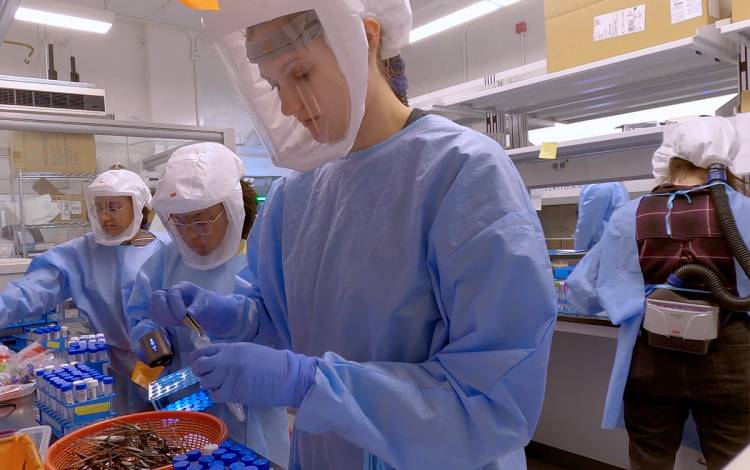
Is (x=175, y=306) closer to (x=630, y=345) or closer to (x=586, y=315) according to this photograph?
(x=630, y=345)

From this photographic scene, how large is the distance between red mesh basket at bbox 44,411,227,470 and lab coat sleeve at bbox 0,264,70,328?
1376mm

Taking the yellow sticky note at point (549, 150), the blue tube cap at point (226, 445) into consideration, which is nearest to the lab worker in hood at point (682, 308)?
the yellow sticky note at point (549, 150)

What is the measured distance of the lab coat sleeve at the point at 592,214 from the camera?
3.98 metres

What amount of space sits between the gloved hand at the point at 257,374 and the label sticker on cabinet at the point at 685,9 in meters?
2.17

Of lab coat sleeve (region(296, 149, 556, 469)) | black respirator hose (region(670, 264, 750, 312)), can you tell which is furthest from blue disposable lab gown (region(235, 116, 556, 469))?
black respirator hose (region(670, 264, 750, 312))

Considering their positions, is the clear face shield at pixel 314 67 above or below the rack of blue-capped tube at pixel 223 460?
above

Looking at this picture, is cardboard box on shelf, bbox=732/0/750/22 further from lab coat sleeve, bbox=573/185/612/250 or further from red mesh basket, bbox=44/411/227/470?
red mesh basket, bbox=44/411/227/470

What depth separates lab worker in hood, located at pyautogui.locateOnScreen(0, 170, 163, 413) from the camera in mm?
2414

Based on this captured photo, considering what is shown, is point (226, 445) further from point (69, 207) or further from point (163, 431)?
point (69, 207)

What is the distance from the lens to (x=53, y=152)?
2.77 meters

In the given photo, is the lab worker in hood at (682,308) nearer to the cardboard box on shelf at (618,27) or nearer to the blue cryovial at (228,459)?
the cardboard box on shelf at (618,27)

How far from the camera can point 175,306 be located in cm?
123

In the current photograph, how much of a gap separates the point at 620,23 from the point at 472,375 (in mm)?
2181

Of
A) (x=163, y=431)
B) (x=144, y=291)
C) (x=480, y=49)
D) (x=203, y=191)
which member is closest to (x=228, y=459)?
(x=163, y=431)
